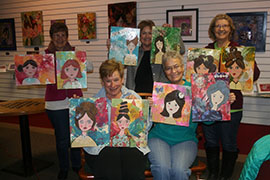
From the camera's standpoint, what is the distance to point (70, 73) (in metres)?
2.39

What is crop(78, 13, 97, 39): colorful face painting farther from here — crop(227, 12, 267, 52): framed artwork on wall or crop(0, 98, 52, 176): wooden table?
crop(227, 12, 267, 52): framed artwork on wall

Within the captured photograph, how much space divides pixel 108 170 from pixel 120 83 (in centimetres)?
72

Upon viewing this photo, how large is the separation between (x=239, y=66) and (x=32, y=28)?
13.0 ft

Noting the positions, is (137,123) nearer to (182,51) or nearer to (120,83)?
(120,83)

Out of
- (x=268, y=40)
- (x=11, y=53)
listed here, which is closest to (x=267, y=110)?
(x=268, y=40)

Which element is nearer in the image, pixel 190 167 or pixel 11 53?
pixel 190 167

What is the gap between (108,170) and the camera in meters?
1.86

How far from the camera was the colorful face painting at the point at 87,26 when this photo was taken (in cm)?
404

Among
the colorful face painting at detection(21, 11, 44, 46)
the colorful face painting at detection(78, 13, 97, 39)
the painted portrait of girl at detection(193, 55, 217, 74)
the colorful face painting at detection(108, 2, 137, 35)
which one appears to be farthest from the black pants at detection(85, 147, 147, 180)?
the colorful face painting at detection(21, 11, 44, 46)

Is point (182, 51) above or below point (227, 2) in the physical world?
below

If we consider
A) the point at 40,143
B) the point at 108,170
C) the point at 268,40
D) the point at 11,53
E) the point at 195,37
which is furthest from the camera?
the point at 11,53

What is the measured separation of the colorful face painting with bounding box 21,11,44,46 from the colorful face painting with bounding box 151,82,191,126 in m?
3.44

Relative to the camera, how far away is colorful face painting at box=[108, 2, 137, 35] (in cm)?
371

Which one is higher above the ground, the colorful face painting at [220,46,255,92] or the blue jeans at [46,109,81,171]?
the colorful face painting at [220,46,255,92]
